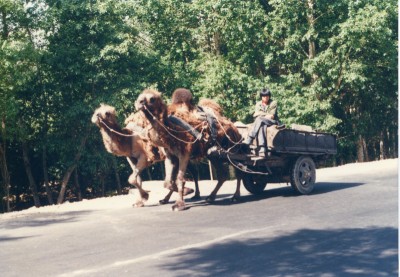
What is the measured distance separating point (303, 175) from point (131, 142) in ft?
13.0

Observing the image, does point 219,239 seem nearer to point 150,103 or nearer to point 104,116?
point 150,103

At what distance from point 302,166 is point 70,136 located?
14578 millimetres

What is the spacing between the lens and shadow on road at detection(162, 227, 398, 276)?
5109 mm

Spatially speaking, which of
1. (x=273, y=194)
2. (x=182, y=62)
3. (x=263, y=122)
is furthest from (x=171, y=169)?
(x=182, y=62)

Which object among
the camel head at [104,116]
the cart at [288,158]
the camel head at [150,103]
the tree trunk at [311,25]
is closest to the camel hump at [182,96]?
the camel head at [150,103]

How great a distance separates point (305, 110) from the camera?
2141 centimetres

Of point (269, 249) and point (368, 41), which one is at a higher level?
point (368, 41)

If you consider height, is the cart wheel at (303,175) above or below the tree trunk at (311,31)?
below

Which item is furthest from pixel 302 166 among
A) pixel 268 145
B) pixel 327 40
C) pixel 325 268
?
pixel 327 40

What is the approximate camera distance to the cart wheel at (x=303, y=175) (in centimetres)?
1048

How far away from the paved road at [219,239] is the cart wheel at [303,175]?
28 centimetres

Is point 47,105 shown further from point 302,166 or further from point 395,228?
point 395,228

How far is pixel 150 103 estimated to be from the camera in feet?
29.1

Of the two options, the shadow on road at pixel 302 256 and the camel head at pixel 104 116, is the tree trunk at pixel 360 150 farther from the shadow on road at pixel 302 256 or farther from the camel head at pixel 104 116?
the shadow on road at pixel 302 256
